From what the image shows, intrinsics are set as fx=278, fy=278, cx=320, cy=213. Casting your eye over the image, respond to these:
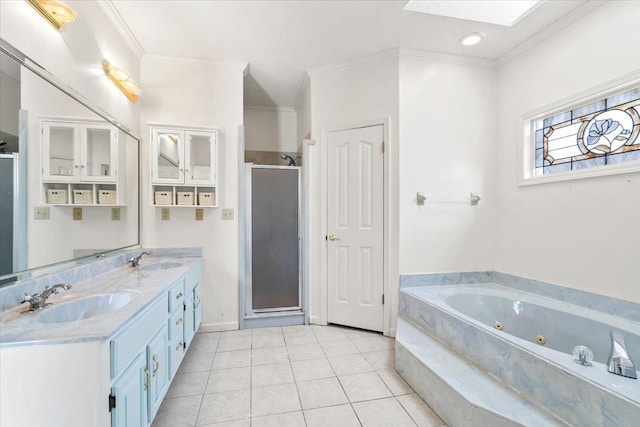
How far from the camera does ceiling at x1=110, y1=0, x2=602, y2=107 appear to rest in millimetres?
2098

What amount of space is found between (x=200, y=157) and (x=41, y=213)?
1.42m

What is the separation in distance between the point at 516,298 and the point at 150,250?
3.34 m

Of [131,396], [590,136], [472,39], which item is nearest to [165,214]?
[131,396]

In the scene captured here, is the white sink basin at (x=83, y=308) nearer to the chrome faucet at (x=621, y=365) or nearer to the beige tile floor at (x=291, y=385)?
the beige tile floor at (x=291, y=385)

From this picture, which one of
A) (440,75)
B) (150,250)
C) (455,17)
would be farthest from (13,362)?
(440,75)

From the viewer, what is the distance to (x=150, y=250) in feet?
8.79

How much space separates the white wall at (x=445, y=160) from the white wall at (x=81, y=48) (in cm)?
247

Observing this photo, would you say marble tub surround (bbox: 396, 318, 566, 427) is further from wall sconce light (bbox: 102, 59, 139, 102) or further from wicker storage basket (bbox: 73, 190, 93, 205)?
wall sconce light (bbox: 102, 59, 139, 102)

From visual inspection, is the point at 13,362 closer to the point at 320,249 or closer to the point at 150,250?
the point at 150,250

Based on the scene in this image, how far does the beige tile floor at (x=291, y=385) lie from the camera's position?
64.2 inches

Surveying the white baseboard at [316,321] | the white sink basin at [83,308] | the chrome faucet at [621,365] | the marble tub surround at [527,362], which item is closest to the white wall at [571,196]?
the marble tub surround at [527,362]

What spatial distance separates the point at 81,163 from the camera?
5.77 feet

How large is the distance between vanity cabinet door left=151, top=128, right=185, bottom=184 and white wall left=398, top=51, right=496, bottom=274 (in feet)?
6.86

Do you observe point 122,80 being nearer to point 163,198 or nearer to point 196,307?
point 163,198
